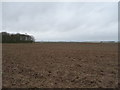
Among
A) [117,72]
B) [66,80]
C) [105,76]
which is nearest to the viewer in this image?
[66,80]

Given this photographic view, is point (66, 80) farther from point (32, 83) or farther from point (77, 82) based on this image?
point (32, 83)

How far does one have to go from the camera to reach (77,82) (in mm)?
4242

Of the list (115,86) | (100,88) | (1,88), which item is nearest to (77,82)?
(100,88)

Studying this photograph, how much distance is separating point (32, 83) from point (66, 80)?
3.47 feet

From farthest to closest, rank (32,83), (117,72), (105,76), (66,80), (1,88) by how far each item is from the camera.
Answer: (117,72), (105,76), (66,80), (32,83), (1,88)

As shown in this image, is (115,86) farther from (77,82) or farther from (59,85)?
(59,85)

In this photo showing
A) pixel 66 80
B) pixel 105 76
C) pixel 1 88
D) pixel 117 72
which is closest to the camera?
pixel 1 88

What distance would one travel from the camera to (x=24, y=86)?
3916 mm

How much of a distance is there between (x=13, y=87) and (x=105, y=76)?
301cm

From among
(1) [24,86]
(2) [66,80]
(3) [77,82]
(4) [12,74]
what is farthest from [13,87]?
(3) [77,82]

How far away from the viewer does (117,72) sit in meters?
5.27

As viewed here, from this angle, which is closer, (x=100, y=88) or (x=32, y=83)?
(x=100, y=88)

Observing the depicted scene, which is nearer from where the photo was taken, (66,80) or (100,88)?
(100,88)

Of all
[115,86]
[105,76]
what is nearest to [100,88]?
[115,86]
